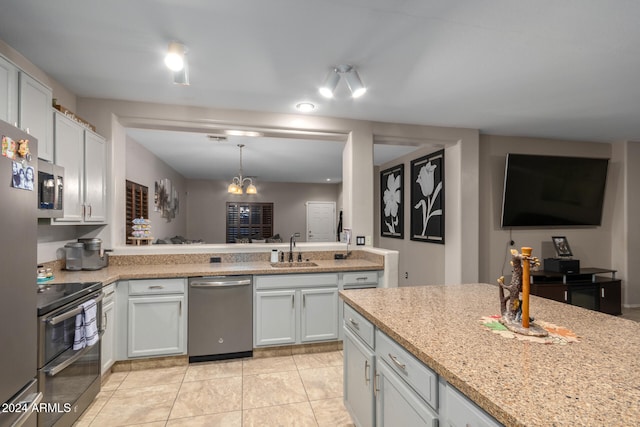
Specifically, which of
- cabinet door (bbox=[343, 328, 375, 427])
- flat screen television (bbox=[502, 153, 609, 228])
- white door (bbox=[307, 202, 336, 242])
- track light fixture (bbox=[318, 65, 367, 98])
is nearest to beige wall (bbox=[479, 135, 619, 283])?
flat screen television (bbox=[502, 153, 609, 228])

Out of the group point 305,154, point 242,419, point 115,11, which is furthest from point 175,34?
point 305,154

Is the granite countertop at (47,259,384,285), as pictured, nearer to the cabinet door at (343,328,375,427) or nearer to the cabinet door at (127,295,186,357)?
the cabinet door at (127,295,186,357)

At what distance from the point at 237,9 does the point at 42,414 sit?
241cm

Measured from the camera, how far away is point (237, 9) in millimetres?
1782

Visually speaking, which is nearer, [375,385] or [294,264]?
[375,385]

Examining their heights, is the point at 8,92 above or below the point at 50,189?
above

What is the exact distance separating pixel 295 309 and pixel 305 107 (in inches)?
80.6

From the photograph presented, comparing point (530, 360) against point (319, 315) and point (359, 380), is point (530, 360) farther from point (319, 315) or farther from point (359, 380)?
point (319, 315)

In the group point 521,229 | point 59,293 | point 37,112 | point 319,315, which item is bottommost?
point 319,315

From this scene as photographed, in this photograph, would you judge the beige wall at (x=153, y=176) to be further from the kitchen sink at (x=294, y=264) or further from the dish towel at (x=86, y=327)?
the dish towel at (x=86, y=327)

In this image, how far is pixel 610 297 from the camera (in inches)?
167

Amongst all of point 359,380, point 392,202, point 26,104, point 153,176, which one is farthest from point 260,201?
point 359,380

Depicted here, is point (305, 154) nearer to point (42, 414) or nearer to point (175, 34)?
point (175, 34)

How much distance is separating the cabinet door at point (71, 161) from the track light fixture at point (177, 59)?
37.0 inches
